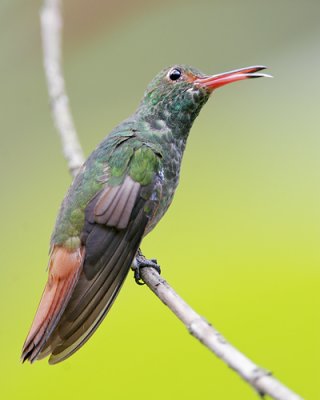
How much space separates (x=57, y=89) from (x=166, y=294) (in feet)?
5.28

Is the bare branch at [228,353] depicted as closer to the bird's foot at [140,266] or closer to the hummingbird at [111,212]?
the hummingbird at [111,212]

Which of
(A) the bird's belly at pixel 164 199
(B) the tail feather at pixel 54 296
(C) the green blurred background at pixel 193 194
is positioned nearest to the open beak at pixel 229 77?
(A) the bird's belly at pixel 164 199

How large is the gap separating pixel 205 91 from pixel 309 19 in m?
3.11

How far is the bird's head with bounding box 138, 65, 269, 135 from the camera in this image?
2672 millimetres

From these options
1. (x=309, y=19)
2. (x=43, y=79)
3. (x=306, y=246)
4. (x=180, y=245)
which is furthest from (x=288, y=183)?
(x=43, y=79)

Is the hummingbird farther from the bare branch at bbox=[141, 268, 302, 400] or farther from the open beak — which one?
the bare branch at bbox=[141, 268, 302, 400]

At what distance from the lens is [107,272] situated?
88.6 inches

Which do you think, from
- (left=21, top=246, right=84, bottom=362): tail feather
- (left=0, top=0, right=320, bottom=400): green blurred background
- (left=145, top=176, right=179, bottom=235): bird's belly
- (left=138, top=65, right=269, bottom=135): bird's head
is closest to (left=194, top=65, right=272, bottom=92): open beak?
(left=138, top=65, right=269, bottom=135): bird's head

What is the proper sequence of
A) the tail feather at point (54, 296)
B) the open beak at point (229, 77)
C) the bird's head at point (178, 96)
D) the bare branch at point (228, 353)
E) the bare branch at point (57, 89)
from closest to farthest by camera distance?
the bare branch at point (228, 353) → the tail feather at point (54, 296) → the open beak at point (229, 77) → the bird's head at point (178, 96) → the bare branch at point (57, 89)

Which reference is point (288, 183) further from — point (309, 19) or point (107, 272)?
point (309, 19)

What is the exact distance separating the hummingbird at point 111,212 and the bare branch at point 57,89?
351mm

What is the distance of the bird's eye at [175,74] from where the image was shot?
8.91 feet

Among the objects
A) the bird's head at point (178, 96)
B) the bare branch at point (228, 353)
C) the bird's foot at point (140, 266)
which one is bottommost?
the bare branch at point (228, 353)

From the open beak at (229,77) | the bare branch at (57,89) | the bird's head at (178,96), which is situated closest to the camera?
the open beak at (229,77)
